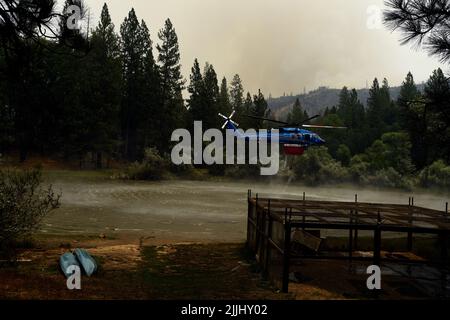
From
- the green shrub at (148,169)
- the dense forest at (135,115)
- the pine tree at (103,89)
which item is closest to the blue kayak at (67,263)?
the dense forest at (135,115)

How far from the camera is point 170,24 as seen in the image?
80500 millimetres

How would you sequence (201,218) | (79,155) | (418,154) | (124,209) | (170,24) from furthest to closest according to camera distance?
(170,24) < (79,155) < (124,209) < (201,218) < (418,154)

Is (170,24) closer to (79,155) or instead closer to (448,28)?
(79,155)

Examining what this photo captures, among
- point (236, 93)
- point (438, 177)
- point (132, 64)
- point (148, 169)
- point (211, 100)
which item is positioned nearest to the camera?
point (148, 169)

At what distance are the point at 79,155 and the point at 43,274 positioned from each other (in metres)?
59.4

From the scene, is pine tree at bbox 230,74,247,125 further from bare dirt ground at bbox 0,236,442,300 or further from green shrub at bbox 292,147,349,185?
bare dirt ground at bbox 0,236,442,300

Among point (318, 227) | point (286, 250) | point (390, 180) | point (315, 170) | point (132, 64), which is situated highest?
point (132, 64)

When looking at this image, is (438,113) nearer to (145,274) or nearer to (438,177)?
(145,274)

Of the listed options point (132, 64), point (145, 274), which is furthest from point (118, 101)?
point (145, 274)

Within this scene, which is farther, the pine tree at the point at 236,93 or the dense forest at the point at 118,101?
the pine tree at the point at 236,93

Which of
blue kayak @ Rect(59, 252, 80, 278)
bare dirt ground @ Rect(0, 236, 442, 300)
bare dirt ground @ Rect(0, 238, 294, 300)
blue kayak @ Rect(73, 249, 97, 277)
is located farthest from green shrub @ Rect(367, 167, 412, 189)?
blue kayak @ Rect(59, 252, 80, 278)

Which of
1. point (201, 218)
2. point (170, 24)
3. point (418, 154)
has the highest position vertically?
point (170, 24)

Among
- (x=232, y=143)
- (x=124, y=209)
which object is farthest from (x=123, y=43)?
(x=124, y=209)

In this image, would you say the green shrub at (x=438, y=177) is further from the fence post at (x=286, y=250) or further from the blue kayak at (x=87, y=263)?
the blue kayak at (x=87, y=263)
